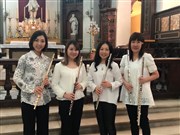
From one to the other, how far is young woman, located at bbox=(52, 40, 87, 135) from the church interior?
1.02 m

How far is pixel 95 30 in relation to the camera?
8.31 m

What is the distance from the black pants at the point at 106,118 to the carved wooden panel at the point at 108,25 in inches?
315

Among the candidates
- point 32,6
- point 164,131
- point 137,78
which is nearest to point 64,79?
point 137,78

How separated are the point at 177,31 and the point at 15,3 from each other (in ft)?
29.5

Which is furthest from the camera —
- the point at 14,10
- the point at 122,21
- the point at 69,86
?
the point at 14,10

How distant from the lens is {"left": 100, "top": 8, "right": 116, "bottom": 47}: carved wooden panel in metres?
11.2

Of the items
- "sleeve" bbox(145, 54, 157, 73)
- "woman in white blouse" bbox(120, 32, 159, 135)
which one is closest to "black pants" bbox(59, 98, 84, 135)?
"woman in white blouse" bbox(120, 32, 159, 135)

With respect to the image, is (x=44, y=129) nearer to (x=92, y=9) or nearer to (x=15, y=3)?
(x=92, y=9)

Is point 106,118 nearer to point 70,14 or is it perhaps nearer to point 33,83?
point 33,83

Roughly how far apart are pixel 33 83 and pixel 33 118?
37 centimetres

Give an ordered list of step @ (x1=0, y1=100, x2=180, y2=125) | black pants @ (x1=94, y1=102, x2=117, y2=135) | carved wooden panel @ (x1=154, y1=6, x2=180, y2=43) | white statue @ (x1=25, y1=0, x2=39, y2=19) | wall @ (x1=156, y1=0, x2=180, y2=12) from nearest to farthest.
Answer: black pants @ (x1=94, y1=102, x2=117, y2=135) → step @ (x1=0, y1=100, x2=180, y2=125) → carved wooden panel @ (x1=154, y1=6, x2=180, y2=43) → wall @ (x1=156, y1=0, x2=180, y2=12) → white statue @ (x1=25, y1=0, x2=39, y2=19)

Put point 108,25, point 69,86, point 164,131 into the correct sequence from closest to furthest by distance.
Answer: point 69,86
point 164,131
point 108,25

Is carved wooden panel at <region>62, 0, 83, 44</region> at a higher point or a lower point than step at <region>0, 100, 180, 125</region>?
higher

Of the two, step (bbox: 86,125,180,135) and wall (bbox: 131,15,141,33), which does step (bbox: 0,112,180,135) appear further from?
wall (bbox: 131,15,141,33)
